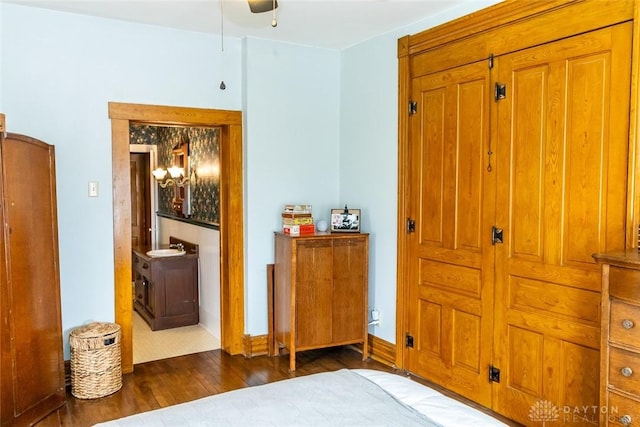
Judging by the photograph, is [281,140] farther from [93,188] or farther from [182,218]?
[182,218]

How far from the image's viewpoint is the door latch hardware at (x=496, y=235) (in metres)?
2.96

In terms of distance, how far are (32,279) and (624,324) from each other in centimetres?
307

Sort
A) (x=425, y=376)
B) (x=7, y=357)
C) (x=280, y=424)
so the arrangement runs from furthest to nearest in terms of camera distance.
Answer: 1. (x=425, y=376)
2. (x=7, y=357)
3. (x=280, y=424)

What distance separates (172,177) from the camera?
20.2ft

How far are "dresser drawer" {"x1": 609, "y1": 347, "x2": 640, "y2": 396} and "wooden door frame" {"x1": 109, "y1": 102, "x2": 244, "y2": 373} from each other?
2.78 metres

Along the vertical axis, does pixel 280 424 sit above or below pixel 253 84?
below

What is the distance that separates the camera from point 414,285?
3623 mm

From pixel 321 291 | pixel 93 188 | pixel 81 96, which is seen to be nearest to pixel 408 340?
pixel 321 291

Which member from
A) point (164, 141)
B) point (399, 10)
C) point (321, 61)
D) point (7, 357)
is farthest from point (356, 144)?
point (164, 141)

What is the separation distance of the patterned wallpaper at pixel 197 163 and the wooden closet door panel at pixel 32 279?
163cm

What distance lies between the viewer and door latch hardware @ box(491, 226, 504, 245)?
9.72 ft

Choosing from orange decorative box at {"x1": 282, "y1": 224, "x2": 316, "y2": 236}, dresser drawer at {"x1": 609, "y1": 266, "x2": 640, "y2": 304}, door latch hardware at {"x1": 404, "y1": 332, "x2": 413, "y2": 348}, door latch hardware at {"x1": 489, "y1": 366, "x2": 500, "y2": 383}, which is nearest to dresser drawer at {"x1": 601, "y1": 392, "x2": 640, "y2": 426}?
dresser drawer at {"x1": 609, "y1": 266, "x2": 640, "y2": 304}

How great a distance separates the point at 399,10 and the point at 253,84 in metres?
1.32

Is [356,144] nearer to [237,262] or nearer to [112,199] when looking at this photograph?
[237,262]
